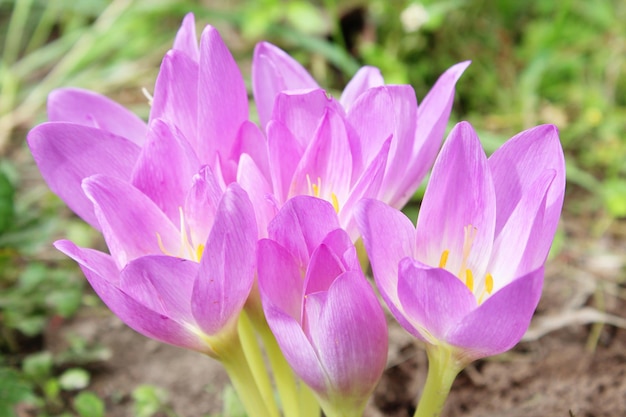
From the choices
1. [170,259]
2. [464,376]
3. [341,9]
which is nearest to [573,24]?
[341,9]

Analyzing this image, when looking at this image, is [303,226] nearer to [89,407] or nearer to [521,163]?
[521,163]

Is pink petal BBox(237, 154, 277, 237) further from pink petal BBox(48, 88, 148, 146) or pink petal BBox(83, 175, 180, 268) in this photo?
pink petal BBox(48, 88, 148, 146)

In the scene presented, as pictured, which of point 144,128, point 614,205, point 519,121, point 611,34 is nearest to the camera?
point 144,128

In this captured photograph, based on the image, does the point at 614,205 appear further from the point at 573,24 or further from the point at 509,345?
the point at 509,345

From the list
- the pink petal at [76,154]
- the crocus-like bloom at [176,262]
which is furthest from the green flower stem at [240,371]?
the pink petal at [76,154]

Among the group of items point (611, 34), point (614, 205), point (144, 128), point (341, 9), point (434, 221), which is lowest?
point (614, 205)

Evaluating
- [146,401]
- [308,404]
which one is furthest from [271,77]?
[146,401]

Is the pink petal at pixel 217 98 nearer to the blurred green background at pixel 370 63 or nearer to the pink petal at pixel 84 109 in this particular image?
the pink petal at pixel 84 109
